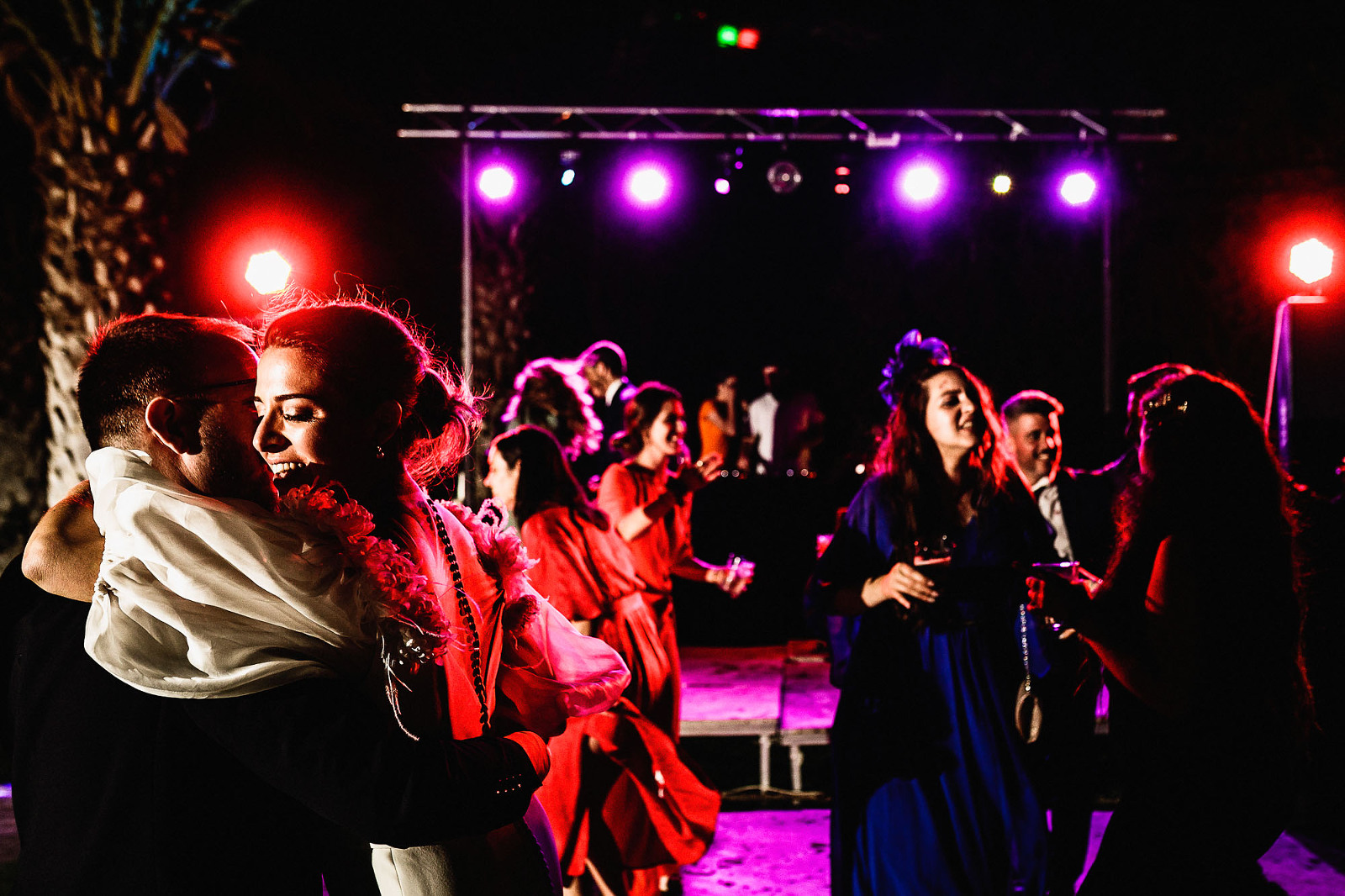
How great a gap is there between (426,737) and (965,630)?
7.32 ft

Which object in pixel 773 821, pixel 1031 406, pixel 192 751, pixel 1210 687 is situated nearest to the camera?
pixel 192 751

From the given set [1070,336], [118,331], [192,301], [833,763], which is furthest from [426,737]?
[1070,336]

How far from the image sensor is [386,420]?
57.1 inches

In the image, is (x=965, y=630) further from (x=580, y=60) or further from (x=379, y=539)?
(x=580, y=60)

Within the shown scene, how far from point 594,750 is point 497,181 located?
675 cm

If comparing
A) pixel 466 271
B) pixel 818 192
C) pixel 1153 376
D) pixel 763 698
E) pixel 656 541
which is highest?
pixel 818 192

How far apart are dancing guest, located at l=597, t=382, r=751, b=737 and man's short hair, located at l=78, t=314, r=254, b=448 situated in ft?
9.47

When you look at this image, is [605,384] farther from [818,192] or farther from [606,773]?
[818,192]

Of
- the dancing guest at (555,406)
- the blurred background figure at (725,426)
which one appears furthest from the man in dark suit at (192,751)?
the blurred background figure at (725,426)

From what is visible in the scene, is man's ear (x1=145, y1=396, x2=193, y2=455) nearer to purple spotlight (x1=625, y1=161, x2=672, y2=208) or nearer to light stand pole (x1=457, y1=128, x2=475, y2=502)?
light stand pole (x1=457, y1=128, x2=475, y2=502)

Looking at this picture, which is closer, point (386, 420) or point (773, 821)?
point (386, 420)

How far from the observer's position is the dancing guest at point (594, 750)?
3.69 metres

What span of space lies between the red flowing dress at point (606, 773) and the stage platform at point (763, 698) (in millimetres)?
753

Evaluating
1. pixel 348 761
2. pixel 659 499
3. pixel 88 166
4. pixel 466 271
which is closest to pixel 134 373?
pixel 348 761
